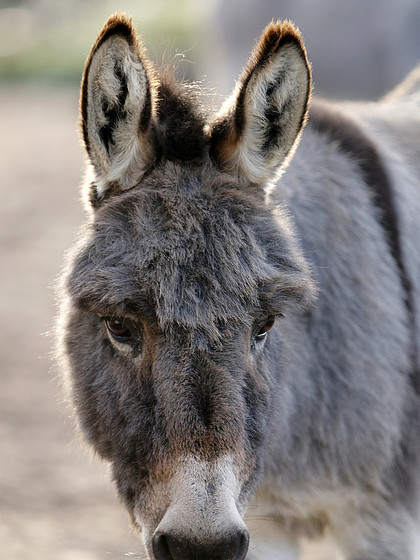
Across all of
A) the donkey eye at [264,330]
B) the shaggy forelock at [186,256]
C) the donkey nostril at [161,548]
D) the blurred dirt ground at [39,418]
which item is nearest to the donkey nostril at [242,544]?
the donkey nostril at [161,548]

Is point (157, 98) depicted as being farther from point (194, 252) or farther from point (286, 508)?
point (286, 508)

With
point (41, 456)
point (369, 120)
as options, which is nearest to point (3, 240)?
point (41, 456)

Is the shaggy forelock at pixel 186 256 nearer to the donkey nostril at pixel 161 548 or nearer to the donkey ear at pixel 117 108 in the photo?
the donkey ear at pixel 117 108

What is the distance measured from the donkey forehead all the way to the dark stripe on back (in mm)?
999

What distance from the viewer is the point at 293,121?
3.09m

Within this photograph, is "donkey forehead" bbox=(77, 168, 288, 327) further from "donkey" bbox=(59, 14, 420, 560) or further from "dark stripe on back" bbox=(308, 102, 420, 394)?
"dark stripe on back" bbox=(308, 102, 420, 394)

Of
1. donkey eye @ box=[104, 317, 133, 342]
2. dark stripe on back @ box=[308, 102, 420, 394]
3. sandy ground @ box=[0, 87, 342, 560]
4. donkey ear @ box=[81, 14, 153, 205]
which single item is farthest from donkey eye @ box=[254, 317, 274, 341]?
dark stripe on back @ box=[308, 102, 420, 394]

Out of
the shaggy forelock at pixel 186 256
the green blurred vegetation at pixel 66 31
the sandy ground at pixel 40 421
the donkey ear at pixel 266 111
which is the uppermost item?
the donkey ear at pixel 266 111

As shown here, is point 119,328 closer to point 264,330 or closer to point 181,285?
point 181,285

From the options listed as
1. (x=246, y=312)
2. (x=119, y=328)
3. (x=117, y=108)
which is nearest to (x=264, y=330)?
(x=246, y=312)

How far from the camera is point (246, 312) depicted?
2738 mm

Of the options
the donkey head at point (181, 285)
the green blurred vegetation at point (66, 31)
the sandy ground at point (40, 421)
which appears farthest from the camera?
the green blurred vegetation at point (66, 31)

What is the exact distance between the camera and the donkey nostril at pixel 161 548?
8.00 ft

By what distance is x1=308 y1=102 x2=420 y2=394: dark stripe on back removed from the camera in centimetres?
376
